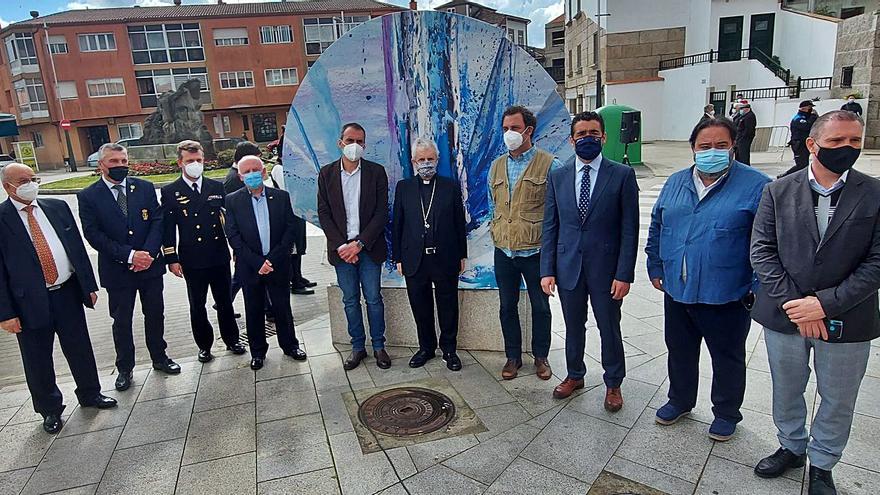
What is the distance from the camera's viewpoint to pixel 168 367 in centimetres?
479

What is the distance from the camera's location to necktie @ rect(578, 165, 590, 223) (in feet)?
11.8

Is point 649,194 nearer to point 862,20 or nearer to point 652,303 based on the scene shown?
point 652,303

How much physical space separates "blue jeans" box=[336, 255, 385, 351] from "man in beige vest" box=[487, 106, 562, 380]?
3.58 feet

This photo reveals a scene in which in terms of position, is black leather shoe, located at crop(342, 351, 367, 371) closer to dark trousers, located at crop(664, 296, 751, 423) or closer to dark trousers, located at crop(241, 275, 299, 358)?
dark trousers, located at crop(241, 275, 299, 358)

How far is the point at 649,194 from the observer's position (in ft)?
40.5

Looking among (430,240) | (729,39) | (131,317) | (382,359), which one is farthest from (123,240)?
(729,39)

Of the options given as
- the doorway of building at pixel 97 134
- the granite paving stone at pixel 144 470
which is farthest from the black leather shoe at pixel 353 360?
the doorway of building at pixel 97 134

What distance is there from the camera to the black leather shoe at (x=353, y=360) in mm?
4634

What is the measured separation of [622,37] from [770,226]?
28.8 m

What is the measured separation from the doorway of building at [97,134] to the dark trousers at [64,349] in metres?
41.1

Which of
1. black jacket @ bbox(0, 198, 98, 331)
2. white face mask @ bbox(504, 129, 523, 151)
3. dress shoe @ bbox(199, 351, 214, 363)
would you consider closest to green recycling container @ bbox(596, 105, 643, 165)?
white face mask @ bbox(504, 129, 523, 151)

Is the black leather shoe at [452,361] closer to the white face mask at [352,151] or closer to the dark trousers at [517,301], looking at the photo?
the dark trousers at [517,301]

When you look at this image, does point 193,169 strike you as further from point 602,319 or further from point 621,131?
point 621,131

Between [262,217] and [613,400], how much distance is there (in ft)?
10.5
